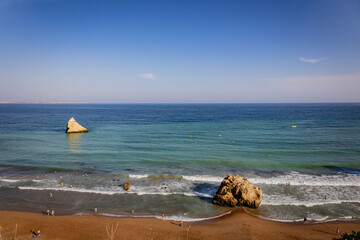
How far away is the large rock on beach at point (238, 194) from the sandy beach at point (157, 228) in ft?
6.35

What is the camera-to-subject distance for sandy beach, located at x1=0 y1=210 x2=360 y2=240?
1692cm

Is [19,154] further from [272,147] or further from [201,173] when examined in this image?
[272,147]

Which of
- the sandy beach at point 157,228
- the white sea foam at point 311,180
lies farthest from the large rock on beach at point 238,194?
the white sea foam at point 311,180

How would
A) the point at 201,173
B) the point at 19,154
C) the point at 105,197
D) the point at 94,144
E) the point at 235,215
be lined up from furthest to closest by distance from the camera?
the point at 94,144 → the point at 19,154 → the point at 201,173 → the point at 105,197 → the point at 235,215

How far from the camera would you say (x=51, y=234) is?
1703 cm

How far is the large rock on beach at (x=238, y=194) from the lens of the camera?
21.3m

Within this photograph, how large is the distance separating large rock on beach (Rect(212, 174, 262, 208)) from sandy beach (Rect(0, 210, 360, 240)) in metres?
1.94

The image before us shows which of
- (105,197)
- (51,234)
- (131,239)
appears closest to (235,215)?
(131,239)

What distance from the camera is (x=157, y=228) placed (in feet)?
58.6

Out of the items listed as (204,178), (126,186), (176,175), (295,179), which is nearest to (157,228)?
(126,186)

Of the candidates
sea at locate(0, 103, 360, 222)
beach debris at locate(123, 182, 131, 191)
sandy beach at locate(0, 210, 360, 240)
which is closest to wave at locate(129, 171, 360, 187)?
sea at locate(0, 103, 360, 222)

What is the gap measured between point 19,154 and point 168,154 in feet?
88.3

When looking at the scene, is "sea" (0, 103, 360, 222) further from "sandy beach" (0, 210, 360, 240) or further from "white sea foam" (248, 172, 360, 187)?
"sandy beach" (0, 210, 360, 240)

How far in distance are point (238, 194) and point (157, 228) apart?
8816 mm
